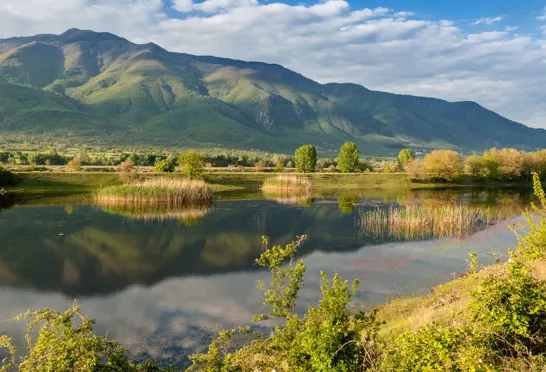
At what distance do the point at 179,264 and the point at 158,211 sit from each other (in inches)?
981

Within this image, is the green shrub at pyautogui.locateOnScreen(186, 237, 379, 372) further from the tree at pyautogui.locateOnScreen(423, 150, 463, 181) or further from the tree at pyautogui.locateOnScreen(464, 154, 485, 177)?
the tree at pyautogui.locateOnScreen(464, 154, 485, 177)

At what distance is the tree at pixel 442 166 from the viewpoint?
320 ft

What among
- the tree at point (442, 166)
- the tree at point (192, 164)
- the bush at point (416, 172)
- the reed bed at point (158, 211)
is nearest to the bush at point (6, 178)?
the reed bed at point (158, 211)

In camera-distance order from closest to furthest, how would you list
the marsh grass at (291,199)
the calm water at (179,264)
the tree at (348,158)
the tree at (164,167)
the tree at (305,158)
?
the calm water at (179,264) < the marsh grass at (291,199) < the tree at (164,167) < the tree at (305,158) < the tree at (348,158)

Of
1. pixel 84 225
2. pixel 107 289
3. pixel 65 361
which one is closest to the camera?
pixel 65 361

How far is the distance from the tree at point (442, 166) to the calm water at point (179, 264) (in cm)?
4750

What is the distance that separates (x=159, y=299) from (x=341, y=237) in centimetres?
1975

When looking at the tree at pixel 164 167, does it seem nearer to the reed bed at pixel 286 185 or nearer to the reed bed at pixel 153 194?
the reed bed at pixel 286 185

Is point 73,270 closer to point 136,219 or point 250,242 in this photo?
point 250,242

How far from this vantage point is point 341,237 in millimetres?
38094

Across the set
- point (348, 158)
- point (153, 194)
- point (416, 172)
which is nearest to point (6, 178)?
point (153, 194)

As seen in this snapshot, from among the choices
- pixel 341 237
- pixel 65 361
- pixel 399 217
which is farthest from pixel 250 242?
pixel 65 361

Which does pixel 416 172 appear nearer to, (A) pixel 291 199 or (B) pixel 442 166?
(B) pixel 442 166

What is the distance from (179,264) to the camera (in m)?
29.6
